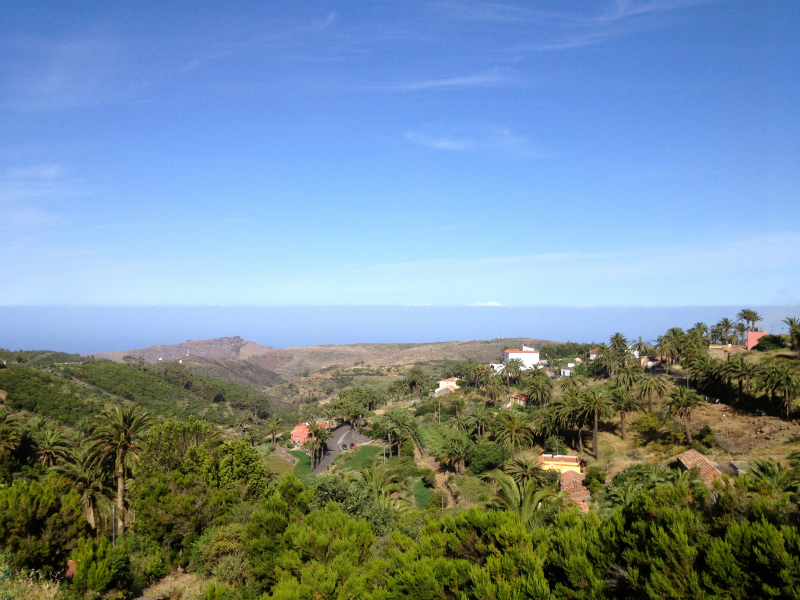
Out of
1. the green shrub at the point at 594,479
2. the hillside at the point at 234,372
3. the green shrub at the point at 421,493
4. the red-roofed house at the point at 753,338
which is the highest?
the red-roofed house at the point at 753,338

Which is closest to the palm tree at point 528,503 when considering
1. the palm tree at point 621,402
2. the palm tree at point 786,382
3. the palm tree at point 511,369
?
the palm tree at point 621,402

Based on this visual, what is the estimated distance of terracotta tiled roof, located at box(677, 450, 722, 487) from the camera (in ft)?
92.7

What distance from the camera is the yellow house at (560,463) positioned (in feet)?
127

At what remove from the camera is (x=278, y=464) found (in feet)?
174

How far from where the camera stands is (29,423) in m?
37.9

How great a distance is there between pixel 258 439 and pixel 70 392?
26185 millimetres

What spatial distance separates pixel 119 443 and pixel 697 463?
1357 inches

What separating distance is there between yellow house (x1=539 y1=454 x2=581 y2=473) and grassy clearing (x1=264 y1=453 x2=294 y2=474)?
26.2m

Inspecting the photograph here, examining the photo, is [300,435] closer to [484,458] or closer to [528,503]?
[484,458]

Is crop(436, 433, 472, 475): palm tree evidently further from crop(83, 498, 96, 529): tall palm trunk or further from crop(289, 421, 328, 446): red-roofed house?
crop(83, 498, 96, 529): tall palm trunk

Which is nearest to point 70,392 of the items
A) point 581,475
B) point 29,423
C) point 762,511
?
point 29,423

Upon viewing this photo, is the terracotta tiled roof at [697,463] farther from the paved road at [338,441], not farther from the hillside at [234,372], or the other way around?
the hillside at [234,372]

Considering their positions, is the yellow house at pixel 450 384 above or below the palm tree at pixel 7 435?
below

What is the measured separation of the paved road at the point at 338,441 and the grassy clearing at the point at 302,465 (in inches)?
51.5
